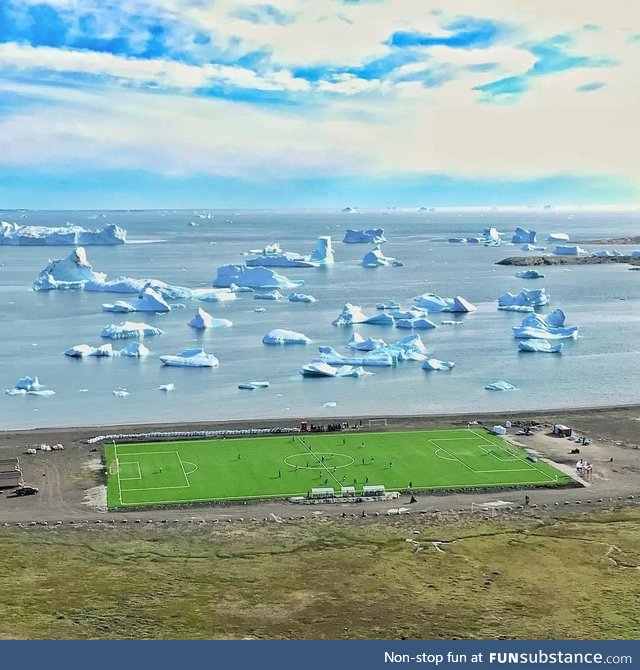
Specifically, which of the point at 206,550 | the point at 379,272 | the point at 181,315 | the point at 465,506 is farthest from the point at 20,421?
the point at 379,272

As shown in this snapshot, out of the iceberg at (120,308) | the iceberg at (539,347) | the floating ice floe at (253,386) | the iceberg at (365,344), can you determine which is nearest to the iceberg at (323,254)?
the iceberg at (120,308)

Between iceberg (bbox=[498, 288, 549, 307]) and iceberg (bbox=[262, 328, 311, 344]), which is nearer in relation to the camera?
iceberg (bbox=[262, 328, 311, 344])

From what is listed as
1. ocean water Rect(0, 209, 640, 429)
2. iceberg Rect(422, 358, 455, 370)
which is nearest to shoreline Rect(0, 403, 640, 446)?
ocean water Rect(0, 209, 640, 429)

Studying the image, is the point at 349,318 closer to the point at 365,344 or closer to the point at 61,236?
the point at 365,344

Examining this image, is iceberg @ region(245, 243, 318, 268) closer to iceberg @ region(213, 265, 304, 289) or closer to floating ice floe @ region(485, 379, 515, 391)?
iceberg @ region(213, 265, 304, 289)

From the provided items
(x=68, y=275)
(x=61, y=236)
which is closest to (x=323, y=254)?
(x=68, y=275)
